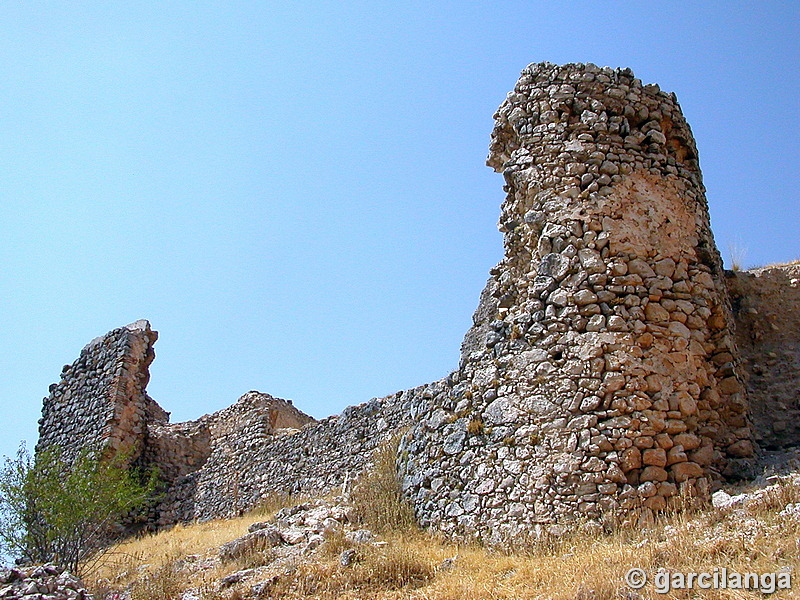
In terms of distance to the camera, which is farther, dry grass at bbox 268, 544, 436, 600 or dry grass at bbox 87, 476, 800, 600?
dry grass at bbox 268, 544, 436, 600

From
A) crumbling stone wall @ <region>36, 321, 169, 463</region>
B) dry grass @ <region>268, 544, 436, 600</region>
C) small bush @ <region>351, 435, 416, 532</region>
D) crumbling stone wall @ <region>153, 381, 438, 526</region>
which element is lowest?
A: dry grass @ <region>268, 544, 436, 600</region>

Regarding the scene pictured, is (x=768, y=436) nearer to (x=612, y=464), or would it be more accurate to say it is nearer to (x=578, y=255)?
(x=612, y=464)

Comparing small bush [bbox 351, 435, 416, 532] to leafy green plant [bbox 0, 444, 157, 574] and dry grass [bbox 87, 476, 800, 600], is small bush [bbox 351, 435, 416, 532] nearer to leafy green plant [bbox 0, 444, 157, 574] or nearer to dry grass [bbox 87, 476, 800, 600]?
dry grass [bbox 87, 476, 800, 600]

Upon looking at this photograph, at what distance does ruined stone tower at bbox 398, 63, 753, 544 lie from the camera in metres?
6.67

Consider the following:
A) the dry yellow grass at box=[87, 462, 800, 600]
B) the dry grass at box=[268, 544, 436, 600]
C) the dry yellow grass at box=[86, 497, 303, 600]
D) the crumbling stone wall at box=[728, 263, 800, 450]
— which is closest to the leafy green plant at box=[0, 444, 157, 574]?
the dry yellow grass at box=[86, 497, 303, 600]

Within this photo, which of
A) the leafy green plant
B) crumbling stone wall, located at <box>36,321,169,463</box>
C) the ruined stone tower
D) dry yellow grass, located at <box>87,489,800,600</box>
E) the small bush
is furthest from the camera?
crumbling stone wall, located at <box>36,321,169,463</box>

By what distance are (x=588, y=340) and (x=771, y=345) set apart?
2709 mm

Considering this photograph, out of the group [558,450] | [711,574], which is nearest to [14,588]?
[558,450]

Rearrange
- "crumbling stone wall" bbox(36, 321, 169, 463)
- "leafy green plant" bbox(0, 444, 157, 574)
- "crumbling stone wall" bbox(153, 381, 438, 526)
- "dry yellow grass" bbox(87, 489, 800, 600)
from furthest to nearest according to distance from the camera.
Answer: "crumbling stone wall" bbox(36, 321, 169, 463) < "crumbling stone wall" bbox(153, 381, 438, 526) < "leafy green plant" bbox(0, 444, 157, 574) < "dry yellow grass" bbox(87, 489, 800, 600)

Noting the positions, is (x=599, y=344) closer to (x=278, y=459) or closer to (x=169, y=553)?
(x=169, y=553)

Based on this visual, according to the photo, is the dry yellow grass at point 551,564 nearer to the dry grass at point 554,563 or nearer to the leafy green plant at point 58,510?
the dry grass at point 554,563

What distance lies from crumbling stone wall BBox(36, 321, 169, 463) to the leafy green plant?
3.97 meters

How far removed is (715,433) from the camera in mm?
7055

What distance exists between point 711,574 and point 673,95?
5.77m
